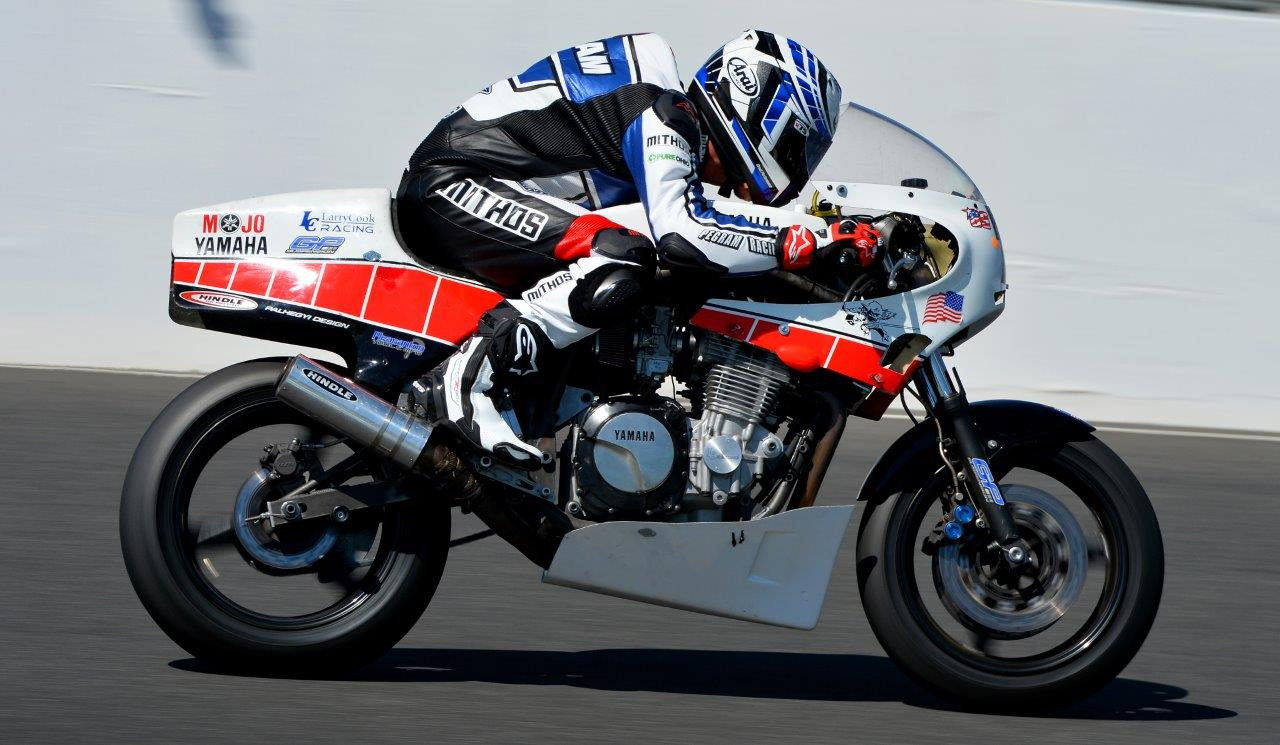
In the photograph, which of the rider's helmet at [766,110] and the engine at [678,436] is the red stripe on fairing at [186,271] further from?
the rider's helmet at [766,110]

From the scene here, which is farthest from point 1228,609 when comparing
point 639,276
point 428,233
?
point 428,233

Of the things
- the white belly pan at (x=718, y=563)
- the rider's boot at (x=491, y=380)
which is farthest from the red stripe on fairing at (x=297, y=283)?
the white belly pan at (x=718, y=563)

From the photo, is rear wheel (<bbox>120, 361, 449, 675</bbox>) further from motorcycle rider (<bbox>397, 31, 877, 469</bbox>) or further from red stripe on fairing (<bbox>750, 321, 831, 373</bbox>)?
red stripe on fairing (<bbox>750, 321, 831, 373</bbox>)

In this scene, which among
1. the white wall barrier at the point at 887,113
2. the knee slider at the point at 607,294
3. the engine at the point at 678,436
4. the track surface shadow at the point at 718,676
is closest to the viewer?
the knee slider at the point at 607,294

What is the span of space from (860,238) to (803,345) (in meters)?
0.32

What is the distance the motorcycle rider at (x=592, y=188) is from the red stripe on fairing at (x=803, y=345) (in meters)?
0.16

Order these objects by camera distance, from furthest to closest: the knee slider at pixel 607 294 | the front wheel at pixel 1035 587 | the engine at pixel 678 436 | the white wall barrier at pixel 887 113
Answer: the white wall barrier at pixel 887 113, the front wheel at pixel 1035 587, the engine at pixel 678 436, the knee slider at pixel 607 294

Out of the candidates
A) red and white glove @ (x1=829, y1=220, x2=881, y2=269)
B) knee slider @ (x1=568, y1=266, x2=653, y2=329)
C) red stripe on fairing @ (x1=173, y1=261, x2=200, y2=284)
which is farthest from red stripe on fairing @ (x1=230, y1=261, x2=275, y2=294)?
red and white glove @ (x1=829, y1=220, x2=881, y2=269)

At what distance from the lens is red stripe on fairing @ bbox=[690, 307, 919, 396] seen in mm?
4543

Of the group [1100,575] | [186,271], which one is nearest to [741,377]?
[1100,575]

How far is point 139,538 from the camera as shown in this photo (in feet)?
14.7

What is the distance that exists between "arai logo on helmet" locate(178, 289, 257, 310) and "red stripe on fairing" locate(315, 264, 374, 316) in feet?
0.63

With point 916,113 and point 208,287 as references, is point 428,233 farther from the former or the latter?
point 916,113

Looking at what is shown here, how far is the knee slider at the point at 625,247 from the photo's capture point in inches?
175
